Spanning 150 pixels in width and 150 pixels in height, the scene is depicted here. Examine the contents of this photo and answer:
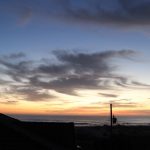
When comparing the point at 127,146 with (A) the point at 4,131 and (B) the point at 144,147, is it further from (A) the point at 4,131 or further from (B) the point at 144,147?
(A) the point at 4,131

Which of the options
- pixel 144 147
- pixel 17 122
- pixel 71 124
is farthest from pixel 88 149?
pixel 17 122

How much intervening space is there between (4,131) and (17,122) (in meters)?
0.63

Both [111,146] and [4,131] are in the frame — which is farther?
[111,146]

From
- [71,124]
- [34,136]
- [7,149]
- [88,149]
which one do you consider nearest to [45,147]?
[34,136]

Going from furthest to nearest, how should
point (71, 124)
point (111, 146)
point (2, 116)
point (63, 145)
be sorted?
point (111, 146), point (71, 124), point (63, 145), point (2, 116)

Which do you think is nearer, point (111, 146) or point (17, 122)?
point (17, 122)

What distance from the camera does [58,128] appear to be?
1773 centimetres

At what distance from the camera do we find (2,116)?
15.5 metres

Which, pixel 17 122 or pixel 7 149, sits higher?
pixel 17 122

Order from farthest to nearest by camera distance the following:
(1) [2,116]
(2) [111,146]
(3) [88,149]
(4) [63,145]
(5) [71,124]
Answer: (3) [88,149], (2) [111,146], (5) [71,124], (4) [63,145], (1) [2,116]

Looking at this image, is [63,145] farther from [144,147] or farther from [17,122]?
[144,147]

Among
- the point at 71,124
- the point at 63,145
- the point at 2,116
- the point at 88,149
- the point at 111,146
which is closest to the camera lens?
A: the point at 2,116

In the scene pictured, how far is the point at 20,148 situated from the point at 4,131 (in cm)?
92

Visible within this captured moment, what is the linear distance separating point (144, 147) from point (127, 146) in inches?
221
